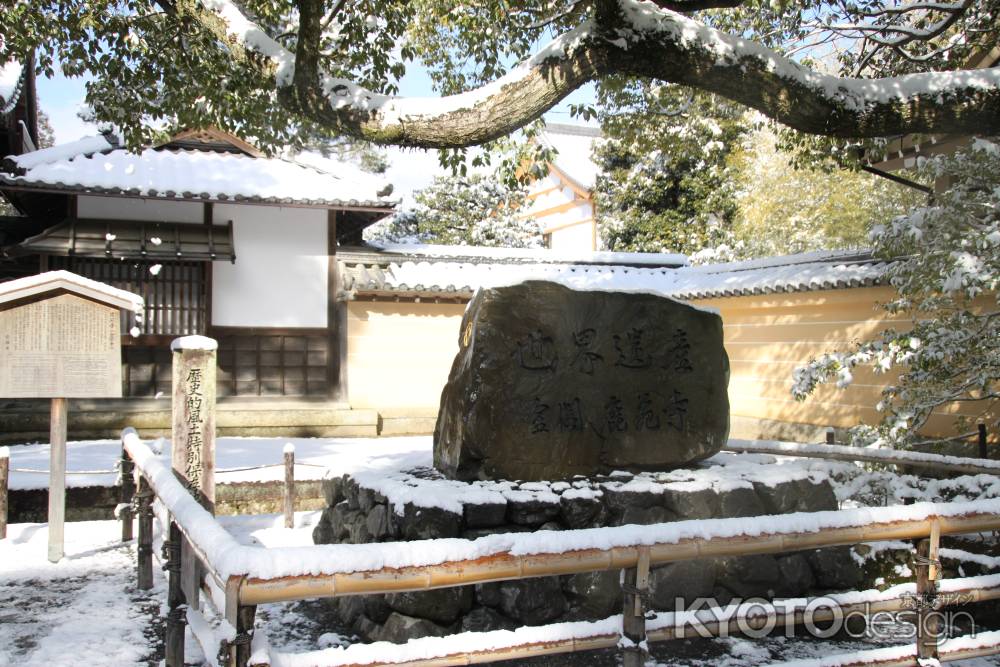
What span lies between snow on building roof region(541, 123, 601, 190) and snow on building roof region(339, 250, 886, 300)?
5610 millimetres

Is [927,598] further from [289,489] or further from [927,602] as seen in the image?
[289,489]

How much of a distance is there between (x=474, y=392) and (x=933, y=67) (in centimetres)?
786

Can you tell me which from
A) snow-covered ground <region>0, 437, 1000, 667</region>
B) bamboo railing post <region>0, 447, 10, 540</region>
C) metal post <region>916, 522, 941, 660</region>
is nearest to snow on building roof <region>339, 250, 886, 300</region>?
snow-covered ground <region>0, 437, 1000, 667</region>

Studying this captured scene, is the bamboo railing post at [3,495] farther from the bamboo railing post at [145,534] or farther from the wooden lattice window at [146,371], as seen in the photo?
the wooden lattice window at [146,371]

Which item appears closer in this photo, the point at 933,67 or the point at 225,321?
the point at 933,67

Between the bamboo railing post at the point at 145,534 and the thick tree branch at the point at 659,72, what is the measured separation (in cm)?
289

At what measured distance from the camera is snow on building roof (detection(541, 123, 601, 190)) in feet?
86.5

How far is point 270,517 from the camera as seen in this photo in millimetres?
8031

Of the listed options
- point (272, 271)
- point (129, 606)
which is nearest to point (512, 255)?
point (272, 271)

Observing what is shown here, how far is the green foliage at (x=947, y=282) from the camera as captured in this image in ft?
22.5

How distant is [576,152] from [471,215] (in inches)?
538

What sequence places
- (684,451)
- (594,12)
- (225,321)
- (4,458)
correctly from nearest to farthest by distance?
(594,12)
(684,451)
(4,458)
(225,321)

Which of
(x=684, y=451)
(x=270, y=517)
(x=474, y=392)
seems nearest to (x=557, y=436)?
(x=474, y=392)

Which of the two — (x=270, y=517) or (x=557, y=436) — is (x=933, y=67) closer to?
(x=557, y=436)
